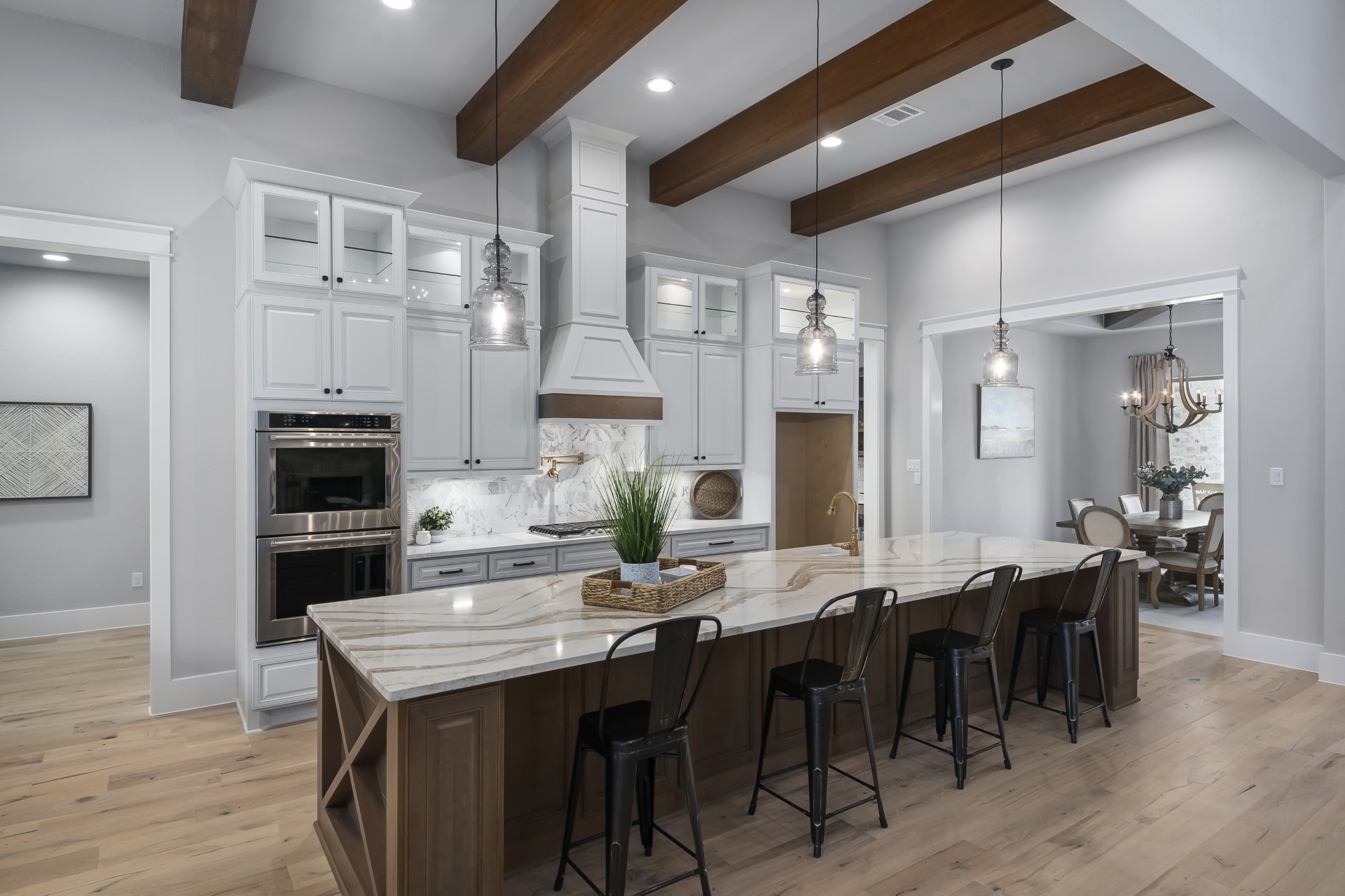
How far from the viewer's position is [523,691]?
2.46 m

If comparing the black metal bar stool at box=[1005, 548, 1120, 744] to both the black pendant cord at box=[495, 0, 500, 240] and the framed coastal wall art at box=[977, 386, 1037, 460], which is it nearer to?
the black pendant cord at box=[495, 0, 500, 240]

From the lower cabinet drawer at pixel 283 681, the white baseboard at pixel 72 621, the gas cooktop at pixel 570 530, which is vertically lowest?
the white baseboard at pixel 72 621

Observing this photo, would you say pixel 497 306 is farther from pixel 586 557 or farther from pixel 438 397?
pixel 586 557

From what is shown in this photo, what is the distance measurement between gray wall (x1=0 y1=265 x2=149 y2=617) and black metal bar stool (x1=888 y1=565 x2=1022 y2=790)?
5870mm

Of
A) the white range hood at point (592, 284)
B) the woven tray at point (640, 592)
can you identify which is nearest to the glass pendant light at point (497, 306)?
the woven tray at point (640, 592)

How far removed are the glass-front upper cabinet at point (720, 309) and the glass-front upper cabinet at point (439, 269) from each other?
1786mm

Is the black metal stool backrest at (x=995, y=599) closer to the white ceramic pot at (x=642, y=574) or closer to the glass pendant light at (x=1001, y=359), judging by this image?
the white ceramic pot at (x=642, y=574)

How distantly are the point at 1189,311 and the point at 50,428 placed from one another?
10.7 meters

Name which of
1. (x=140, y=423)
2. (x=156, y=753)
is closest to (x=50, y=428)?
(x=140, y=423)

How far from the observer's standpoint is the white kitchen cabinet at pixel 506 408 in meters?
4.43

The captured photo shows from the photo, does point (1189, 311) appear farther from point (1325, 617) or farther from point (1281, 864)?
point (1281, 864)

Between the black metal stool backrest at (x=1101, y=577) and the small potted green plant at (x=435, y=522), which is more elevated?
the small potted green plant at (x=435, y=522)

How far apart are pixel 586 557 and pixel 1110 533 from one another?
473 cm

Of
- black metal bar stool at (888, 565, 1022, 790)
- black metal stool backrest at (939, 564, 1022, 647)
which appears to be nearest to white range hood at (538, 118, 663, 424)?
black metal bar stool at (888, 565, 1022, 790)
